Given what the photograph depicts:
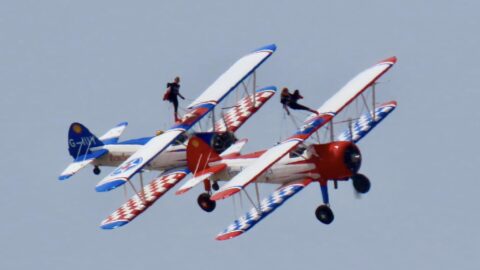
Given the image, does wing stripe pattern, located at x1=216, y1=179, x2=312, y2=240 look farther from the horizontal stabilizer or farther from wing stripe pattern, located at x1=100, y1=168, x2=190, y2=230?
the horizontal stabilizer

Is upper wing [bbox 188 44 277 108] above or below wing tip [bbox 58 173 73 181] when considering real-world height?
above

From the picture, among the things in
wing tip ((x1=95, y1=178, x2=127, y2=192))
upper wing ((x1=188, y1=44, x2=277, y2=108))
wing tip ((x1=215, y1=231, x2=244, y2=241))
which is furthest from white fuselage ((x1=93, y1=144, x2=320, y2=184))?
wing tip ((x1=95, y1=178, x2=127, y2=192))

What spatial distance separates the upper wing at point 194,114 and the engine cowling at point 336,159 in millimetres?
4523

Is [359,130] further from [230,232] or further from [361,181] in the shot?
[230,232]

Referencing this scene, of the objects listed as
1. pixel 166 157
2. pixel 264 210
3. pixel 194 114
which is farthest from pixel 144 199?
pixel 264 210

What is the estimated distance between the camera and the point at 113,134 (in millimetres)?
72625

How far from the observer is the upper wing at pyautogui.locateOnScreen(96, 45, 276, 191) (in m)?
63.5

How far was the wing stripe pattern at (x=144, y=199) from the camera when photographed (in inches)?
2566

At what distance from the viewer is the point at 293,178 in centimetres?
6506

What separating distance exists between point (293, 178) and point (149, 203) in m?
4.68

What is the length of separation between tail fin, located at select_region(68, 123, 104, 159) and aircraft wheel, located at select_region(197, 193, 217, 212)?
591 centimetres

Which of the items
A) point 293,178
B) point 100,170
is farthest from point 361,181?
point 100,170

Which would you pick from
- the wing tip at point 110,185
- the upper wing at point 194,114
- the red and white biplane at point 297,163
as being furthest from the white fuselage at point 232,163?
the wing tip at point 110,185

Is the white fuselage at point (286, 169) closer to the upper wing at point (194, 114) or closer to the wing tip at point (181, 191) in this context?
the upper wing at point (194, 114)
